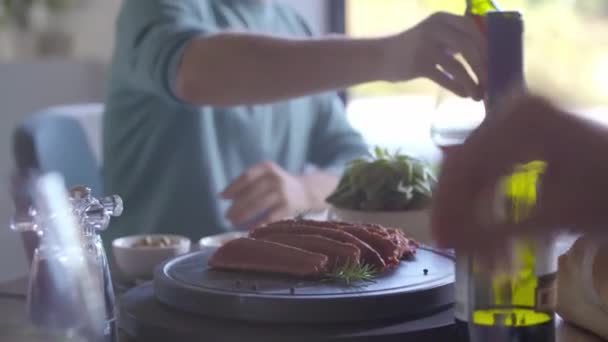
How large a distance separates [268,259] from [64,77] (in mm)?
2449

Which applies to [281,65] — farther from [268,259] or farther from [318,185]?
[268,259]

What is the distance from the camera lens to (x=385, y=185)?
114 cm

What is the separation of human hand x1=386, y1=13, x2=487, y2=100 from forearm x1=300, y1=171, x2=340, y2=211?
47 centimetres

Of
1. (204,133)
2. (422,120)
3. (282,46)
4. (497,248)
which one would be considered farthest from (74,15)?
(497,248)

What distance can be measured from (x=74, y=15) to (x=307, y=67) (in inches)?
81.2

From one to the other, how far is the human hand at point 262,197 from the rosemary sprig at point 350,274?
69 cm

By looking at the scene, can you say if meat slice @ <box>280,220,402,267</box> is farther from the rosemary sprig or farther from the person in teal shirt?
the person in teal shirt

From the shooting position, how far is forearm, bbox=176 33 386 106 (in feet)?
4.37

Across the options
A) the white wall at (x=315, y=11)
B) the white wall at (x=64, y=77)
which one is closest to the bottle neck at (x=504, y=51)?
the white wall at (x=315, y=11)

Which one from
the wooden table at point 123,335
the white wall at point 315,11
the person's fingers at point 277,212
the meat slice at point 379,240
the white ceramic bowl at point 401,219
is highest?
the white wall at point 315,11

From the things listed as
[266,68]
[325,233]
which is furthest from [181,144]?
[325,233]

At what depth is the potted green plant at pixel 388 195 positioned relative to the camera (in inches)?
44.3

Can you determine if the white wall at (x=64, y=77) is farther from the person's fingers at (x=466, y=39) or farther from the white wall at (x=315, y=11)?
the person's fingers at (x=466, y=39)

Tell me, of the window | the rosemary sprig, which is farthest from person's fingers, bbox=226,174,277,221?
the rosemary sprig
